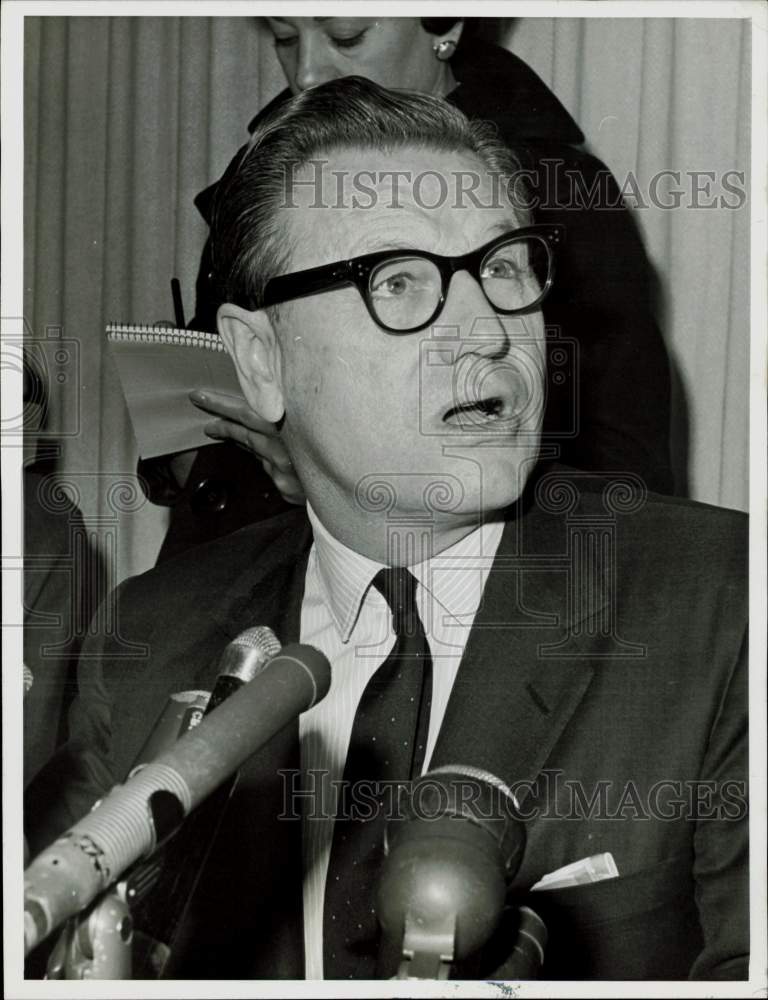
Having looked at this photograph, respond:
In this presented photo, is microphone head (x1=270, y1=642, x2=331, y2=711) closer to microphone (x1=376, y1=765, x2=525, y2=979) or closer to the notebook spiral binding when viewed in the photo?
microphone (x1=376, y1=765, x2=525, y2=979)

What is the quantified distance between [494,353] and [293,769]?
55 cm

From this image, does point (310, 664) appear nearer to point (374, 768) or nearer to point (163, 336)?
point (374, 768)

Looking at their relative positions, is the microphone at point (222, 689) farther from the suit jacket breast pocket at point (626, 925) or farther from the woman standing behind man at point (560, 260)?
the suit jacket breast pocket at point (626, 925)

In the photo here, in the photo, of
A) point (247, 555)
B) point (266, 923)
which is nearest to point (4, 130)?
point (247, 555)

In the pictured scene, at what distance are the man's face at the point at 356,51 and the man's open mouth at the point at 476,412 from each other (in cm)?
38

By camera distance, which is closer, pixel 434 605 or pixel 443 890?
pixel 443 890

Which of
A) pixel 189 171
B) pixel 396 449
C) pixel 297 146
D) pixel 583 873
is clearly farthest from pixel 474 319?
pixel 583 873

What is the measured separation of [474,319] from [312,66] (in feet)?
1.21

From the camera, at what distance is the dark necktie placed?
1430 mm

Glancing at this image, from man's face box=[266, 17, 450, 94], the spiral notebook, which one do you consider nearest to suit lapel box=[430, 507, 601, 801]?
the spiral notebook

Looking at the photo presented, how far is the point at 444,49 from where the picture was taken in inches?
58.1

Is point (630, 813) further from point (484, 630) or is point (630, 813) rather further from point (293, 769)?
point (293, 769)

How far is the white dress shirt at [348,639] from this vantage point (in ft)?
4.76

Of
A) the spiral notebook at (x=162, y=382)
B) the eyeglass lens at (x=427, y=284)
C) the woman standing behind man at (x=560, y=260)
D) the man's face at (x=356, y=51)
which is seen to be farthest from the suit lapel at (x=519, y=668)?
the man's face at (x=356, y=51)
